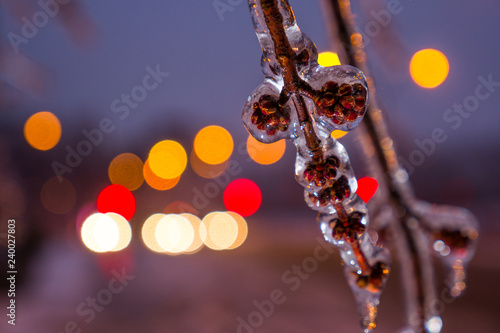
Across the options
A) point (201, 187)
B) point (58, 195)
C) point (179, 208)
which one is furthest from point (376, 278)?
point (201, 187)

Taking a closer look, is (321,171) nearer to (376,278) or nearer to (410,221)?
(376,278)

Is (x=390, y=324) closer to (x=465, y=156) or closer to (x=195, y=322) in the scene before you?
(x=195, y=322)

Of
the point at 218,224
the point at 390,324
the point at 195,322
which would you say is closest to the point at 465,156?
the point at 218,224

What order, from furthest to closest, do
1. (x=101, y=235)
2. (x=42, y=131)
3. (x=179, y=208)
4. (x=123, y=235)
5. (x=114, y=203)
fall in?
(x=179, y=208), (x=114, y=203), (x=42, y=131), (x=123, y=235), (x=101, y=235)

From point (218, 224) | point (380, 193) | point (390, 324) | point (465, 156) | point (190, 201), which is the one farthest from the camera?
point (190, 201)

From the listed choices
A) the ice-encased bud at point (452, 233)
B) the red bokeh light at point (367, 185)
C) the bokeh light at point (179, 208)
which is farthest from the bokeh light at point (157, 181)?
the ice-encased bud at point (452, 233)

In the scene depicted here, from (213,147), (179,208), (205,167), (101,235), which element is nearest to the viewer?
(101,235)

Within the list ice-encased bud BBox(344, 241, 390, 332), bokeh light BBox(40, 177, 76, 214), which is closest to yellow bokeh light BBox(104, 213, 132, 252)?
bokeh light BBox(40, 177, 76, 214)
